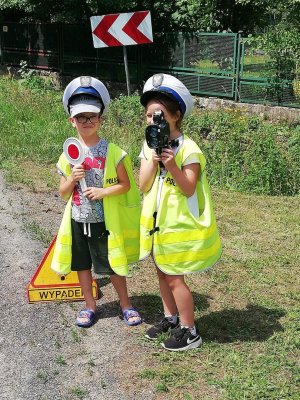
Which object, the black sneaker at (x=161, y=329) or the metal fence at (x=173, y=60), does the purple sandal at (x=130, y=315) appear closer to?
the black sneaker at (x=161, y=329)

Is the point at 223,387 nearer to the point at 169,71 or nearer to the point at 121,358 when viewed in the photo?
the point at 121,358

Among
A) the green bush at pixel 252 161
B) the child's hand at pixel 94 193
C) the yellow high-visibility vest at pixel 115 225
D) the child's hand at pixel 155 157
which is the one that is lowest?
the green bush at pixel 252 161

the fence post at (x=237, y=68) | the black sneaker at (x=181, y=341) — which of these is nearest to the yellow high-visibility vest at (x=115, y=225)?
the black sneaker at (x=181, y=341)

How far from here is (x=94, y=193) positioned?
12.0ft

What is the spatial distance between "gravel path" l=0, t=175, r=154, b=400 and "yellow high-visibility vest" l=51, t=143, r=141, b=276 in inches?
16.7

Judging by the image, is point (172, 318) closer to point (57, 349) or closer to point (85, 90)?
point (57, 349)

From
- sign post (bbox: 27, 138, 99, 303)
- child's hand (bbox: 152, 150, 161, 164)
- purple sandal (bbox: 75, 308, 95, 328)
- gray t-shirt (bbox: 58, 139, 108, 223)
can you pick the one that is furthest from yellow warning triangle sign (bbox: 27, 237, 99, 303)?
child's hand (bbox: 152, 150, 161, 164)

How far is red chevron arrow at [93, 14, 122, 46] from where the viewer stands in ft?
38.8

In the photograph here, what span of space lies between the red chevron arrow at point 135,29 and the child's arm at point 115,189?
8667mm

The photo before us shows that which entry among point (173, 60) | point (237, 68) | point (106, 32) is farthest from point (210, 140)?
point (173, 60)

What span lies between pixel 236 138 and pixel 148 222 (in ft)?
18.5

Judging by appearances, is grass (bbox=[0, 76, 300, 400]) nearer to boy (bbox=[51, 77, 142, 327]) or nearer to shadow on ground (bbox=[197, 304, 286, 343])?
shadow on ground (bbox=[197, 304, 286, 343])

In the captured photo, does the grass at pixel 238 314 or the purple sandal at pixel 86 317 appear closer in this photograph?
the grass at pixel 238 314

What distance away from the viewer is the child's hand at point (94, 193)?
12.0 feet
